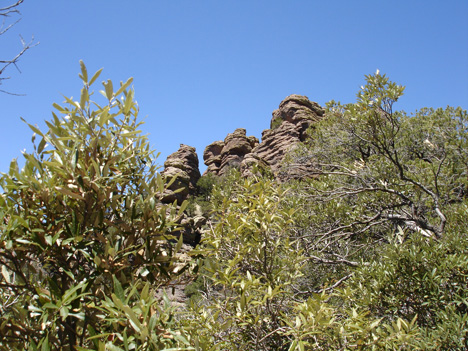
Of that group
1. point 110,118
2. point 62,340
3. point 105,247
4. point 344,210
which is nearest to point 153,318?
point 105,247

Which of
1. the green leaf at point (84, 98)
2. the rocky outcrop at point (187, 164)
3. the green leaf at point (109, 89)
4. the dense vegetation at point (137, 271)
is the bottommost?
the dense vegetation at point (137, 271)

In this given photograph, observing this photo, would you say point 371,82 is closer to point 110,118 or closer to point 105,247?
point 110,118

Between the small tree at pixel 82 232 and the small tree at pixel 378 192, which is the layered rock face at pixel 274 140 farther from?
the small tree at pixel 82 232

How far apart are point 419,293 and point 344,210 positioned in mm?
3609

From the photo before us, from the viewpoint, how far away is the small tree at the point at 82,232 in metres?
1.95

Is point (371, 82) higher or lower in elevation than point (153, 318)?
higher

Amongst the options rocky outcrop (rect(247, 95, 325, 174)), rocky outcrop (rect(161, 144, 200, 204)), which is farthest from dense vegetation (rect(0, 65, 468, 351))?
rocky outcrop (rect(161, 144, 200, 204))

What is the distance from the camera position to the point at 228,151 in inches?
1506

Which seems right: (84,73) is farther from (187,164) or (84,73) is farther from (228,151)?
(187,164)

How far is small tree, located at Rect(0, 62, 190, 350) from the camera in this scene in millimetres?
1947

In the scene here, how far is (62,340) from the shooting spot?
80.8 inches

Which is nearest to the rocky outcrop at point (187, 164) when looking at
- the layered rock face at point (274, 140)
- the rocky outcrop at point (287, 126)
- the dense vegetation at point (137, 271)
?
the layered rock face at point (274, 140)

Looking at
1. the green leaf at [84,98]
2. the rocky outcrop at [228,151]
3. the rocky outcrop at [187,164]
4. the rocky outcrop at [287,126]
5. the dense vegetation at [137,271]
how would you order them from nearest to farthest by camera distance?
the dense vegetation at [137,271]
the green leaf at [84,98]
the rocky outcrop at [287,126]
the rocky outcrop at [187,164]
the rocky outcrop at [228,151]

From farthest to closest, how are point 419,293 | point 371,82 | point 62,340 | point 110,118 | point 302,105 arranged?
point 302,105
point 371,82
point 419,293
point 110,118
point 62,340
